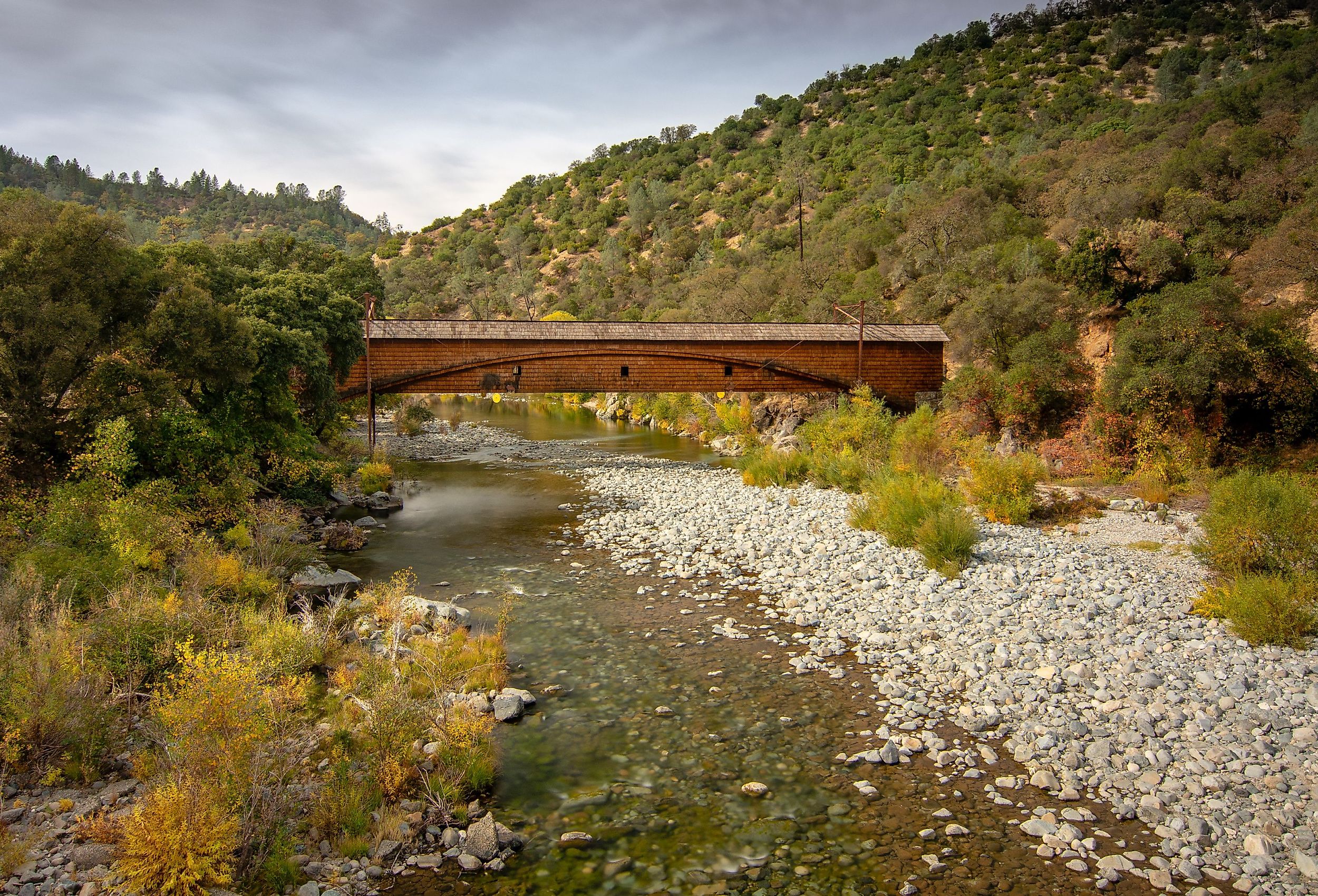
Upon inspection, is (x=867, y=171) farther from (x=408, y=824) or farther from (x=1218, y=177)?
(x=408, y=824)

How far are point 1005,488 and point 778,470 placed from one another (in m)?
6.55

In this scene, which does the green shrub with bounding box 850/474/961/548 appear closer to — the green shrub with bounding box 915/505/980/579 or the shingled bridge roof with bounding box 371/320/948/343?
the green shrub with bounding box 915/505/980/579

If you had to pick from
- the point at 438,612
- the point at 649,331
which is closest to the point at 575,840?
the point at 438,612

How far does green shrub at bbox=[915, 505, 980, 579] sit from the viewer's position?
1061 centimetres

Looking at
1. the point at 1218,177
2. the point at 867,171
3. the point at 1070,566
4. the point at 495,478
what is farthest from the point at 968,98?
the point at 1070,566

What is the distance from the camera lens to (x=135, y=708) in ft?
21.8

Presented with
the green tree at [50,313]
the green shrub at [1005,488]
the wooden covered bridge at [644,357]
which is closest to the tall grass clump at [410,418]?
the wooden covered bridge at [644,357]

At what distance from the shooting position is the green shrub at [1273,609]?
736 cm

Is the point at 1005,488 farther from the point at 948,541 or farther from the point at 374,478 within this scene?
the point at 374,478

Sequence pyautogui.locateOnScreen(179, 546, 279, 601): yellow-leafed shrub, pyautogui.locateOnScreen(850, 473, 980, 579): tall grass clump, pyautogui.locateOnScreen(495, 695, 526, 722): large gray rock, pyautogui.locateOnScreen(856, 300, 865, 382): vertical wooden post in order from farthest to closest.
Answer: pyautogui.locateOnScreen(856, 300, 865, 382): vertical wooden post
pyautogui.locateOnScreen(850, 473, 980, 579): tall grass clump
pyautogui.locateOnScreen(179, 546, 279, 601): yellow-leafed shrub
pyautogui.locateOnScreen(495, 695, 526, 722): large gray rock

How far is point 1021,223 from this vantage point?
29672mm

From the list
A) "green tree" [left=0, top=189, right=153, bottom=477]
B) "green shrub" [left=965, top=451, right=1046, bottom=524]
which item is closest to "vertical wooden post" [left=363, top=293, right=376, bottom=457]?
"green tree" [left=0, top=189, right=153, bottom=477]

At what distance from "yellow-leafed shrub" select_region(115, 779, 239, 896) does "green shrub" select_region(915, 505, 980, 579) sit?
9.17m

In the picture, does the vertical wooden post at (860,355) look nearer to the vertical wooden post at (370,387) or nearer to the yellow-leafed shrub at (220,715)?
the vertical wooden post at (370,387)
